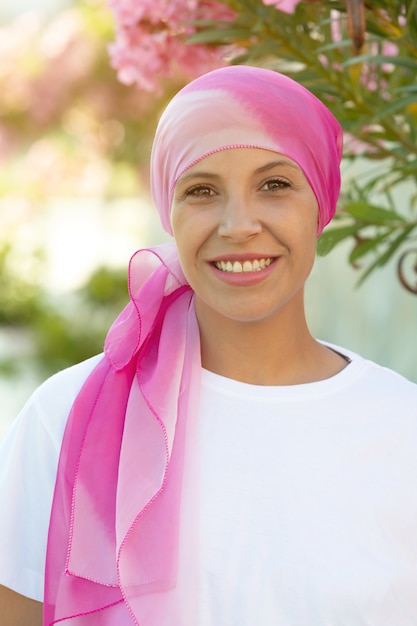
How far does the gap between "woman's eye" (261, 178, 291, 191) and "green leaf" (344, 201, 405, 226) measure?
91 cm

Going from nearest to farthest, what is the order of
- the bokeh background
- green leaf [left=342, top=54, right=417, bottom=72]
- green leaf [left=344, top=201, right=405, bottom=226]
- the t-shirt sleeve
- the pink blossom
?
1. the t-shirt sleeve
2. green leaf [left=342, top=54, right=417, bottom=72]
3. the pink blossom
4. green leaf [left=344, top=201, right=405, bottom=226]
5. the bokeh background

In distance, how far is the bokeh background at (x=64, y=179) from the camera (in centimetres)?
684

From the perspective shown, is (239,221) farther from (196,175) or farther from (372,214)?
(372,214)

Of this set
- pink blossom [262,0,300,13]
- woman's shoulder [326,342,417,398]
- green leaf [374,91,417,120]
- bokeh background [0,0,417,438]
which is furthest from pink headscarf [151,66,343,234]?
bokeh background [0,0,417,438]

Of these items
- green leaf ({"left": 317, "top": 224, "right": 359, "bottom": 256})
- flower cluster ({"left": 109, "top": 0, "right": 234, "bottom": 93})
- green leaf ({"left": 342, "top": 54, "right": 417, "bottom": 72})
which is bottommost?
green leaf ({"left": 317, "top": 224, "right": 359, "bottom": 256})

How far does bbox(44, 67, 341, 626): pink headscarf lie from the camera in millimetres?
1909

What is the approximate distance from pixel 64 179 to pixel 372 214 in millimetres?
8600

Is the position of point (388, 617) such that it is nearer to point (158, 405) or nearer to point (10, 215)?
point (158, 405)

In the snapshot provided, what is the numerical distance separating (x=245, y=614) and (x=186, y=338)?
53cm

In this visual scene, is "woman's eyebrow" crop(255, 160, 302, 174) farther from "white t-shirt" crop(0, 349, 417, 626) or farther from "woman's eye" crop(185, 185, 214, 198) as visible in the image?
"white t-shirt" crop(0, 349, 417, 626)

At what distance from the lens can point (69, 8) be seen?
1038 cm

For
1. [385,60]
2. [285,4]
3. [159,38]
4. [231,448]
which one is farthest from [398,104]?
[231,448]

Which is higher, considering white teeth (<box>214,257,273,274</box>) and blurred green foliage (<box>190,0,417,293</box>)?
blurred green foliage (<box>190,0,417,293</box>)

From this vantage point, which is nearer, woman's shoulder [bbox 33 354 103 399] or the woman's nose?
the woman's nose
